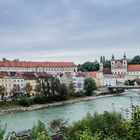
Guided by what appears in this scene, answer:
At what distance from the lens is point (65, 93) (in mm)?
33844

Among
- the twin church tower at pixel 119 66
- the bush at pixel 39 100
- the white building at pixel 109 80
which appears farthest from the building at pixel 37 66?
the bush at pixel 39 100

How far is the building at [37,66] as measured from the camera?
5251 centimetres

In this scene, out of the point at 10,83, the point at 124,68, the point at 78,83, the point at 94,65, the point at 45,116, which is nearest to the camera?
the point at 45,116

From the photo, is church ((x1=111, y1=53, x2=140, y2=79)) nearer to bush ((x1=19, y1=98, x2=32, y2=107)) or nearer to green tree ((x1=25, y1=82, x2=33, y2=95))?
green tree ((x1=25, y1=82, x2=33, y2=95))

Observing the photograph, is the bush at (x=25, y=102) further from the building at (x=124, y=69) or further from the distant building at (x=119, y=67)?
the distant building at (x=119, y=67)

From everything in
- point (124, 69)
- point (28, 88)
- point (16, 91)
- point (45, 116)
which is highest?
point (124, 69)

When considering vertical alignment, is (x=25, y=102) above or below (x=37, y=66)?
below

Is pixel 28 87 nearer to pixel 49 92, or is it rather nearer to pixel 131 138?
pixel 49 92

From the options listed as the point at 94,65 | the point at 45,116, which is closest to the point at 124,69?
the point at 94,65

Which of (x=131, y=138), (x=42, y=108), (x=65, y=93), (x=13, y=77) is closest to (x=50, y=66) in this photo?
(x=13, y=77)

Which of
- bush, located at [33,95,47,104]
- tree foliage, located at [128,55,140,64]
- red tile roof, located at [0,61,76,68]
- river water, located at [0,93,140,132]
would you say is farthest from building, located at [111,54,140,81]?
river water, located at [0,93,140,132]

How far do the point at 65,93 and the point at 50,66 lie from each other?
24.0 m

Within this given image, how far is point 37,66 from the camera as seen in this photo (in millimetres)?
56188

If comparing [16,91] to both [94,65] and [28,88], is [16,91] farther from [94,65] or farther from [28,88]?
[94,65]
